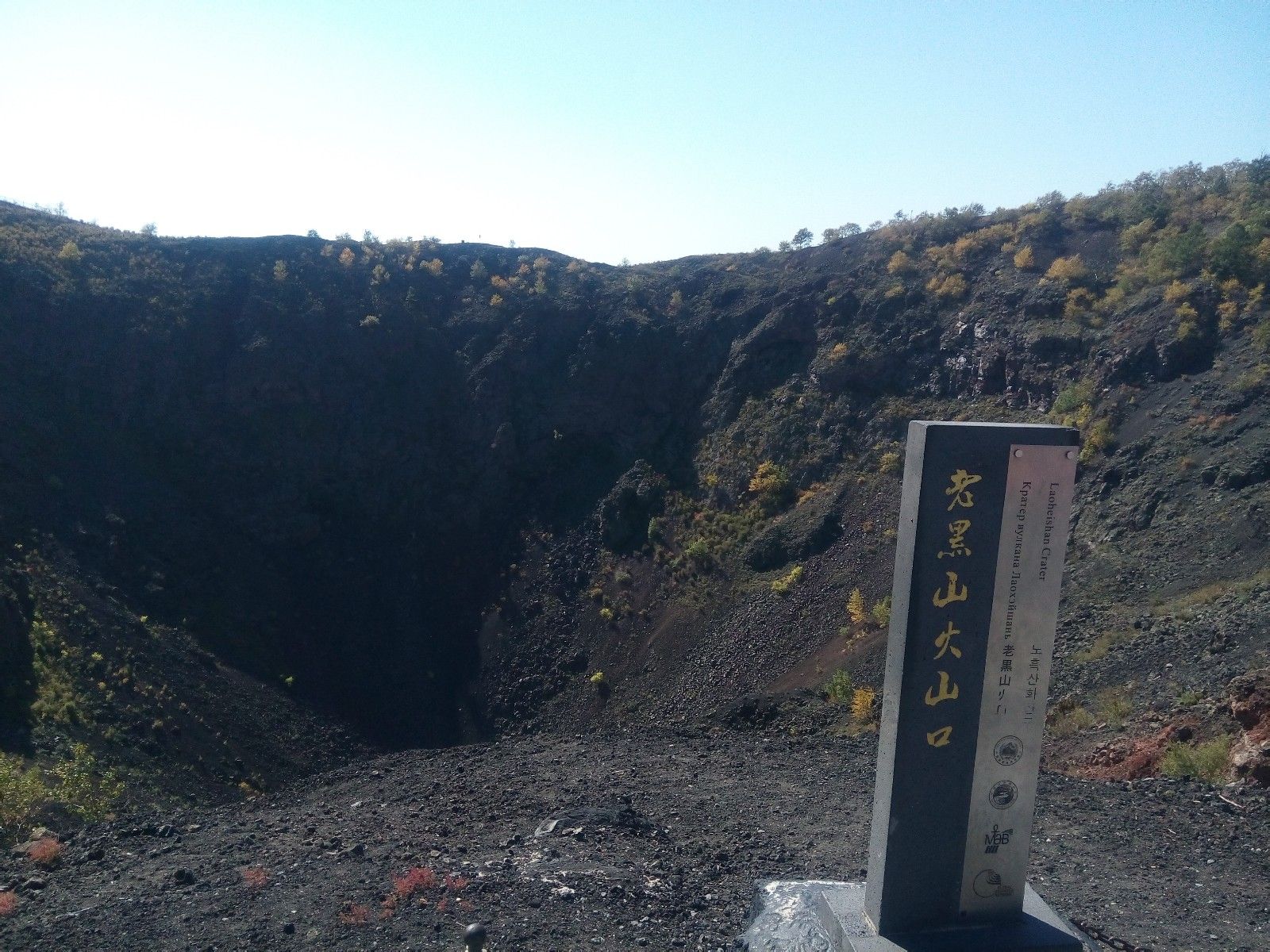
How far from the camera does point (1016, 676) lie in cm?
471

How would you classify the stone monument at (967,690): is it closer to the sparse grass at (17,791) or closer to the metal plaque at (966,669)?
the metal plaque at (966,669)

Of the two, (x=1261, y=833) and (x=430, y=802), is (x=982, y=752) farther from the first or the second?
(x=430, y=802)

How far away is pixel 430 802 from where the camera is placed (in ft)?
32.9

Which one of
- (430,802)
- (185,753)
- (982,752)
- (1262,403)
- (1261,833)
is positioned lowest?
(185,753)

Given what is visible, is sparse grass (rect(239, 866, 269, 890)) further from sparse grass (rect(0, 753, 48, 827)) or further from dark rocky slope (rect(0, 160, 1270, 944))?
dark rocky slope (rect(0, 160, 1270, 944))

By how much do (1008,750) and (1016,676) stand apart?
1.36ft

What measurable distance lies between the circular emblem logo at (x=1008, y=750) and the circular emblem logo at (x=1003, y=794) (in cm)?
11

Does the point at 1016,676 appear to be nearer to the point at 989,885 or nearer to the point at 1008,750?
the point at 1008,750

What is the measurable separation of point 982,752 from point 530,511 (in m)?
22.1

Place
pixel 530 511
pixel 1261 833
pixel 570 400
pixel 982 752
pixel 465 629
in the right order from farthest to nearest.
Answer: pixel 570 400
pixel 530 511
pixel 465 629
pixel 1261 833
pixel 982 752

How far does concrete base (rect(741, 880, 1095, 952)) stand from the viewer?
4.64m

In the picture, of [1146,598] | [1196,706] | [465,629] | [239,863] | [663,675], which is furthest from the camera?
[465,629]

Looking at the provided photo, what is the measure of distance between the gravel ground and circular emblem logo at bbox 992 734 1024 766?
1937 mm

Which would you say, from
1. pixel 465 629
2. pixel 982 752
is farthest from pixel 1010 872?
pixel 465 629
